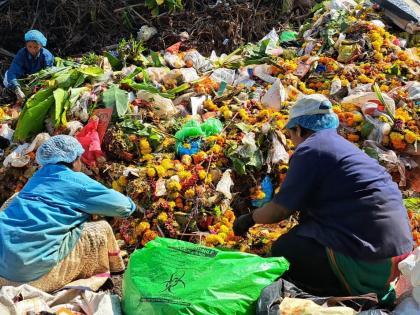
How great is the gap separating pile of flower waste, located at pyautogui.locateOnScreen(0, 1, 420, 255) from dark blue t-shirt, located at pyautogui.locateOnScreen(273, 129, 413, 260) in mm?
976

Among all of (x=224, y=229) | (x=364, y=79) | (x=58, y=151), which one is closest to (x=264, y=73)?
(x=364, y=79)

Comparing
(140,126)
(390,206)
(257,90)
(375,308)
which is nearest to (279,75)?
(257,90)

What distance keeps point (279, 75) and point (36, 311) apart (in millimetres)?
3476

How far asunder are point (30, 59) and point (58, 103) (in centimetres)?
195

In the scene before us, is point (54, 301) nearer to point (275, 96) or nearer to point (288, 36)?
point (275, 96)

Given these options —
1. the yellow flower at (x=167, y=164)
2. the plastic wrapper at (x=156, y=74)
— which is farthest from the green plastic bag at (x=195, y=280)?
the plastic wrapper at (x=156, y=74)

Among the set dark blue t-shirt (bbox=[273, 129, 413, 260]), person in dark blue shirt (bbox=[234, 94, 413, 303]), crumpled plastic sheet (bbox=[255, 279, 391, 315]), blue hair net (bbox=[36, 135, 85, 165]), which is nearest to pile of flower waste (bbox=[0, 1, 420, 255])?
blue hair net (bbox=[36, 135, 85, 165])

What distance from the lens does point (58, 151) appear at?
359 centimetres

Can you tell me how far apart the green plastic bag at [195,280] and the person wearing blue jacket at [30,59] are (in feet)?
13.9

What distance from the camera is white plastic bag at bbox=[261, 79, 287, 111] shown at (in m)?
5.06

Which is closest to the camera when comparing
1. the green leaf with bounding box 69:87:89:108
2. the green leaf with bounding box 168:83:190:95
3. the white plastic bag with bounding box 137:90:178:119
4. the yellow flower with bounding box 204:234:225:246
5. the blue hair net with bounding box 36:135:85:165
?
the blue hair net with bounding box 36:135:85:165

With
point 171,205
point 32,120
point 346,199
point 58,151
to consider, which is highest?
point 346,199

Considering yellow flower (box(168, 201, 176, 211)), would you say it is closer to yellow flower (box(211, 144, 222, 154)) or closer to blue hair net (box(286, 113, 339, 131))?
yellow flower (box(211, 144, 222, 154))

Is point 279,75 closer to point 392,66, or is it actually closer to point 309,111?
point 392,66
